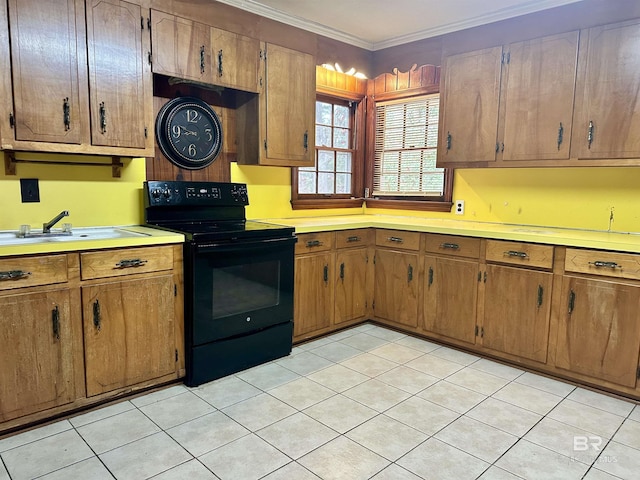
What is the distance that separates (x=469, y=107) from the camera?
3451mm

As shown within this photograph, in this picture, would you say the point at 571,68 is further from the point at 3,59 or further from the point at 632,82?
the point at 3,59

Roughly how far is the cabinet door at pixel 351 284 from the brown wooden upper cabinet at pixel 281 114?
85 cm

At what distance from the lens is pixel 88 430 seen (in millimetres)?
2197

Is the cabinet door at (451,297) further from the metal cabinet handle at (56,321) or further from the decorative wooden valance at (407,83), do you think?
the metal cabinet handle at (56,321)

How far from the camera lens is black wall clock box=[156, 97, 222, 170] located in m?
3.03

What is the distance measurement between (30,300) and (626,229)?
142 inches

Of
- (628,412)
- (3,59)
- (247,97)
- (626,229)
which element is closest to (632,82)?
(626,229)

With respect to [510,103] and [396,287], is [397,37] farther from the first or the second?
[396,287]

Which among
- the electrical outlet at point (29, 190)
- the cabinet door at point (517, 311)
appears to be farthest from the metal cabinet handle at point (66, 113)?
the cabinet door at point (517, 311)

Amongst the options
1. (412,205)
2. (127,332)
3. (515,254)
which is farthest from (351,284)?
(127,332)

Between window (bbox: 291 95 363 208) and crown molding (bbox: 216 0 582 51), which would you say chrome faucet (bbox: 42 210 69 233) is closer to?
crown molding (bbox: 216 0 582 51)

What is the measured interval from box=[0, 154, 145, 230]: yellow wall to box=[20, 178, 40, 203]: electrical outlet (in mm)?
18

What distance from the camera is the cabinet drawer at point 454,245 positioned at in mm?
3193

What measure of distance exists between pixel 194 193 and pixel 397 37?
236 centimetres
